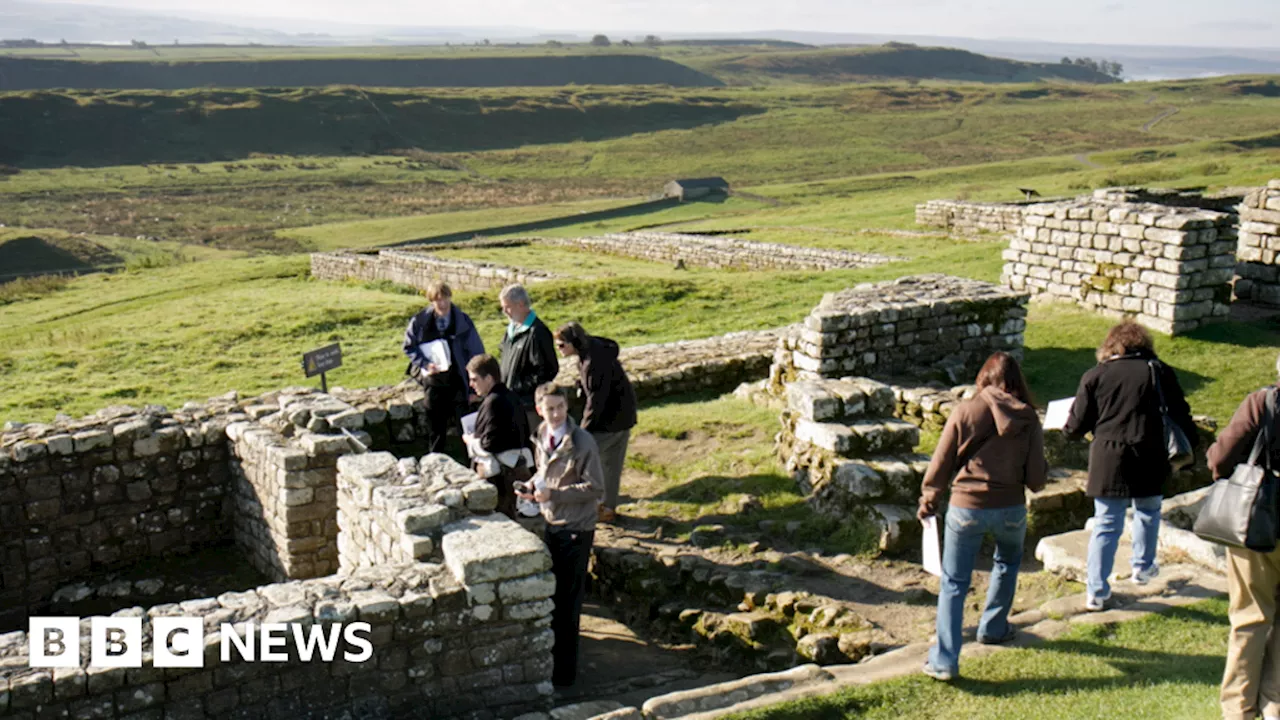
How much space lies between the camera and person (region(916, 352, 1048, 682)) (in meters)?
7.09

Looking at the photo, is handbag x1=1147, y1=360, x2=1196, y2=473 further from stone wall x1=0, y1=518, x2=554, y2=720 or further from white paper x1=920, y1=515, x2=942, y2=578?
stone wall x1=0, y1=518, x2=554, y2=720

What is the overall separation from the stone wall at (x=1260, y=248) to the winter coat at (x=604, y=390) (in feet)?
40.0

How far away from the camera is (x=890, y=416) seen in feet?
38.1

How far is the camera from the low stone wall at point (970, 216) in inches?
1196

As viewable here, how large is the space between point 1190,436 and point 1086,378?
0.80 meters

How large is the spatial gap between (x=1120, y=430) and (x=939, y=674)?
7.42 feet

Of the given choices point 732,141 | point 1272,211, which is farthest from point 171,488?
point 732,141

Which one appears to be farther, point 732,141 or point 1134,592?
point 732,141

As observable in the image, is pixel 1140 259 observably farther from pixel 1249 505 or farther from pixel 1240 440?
pixel 1249 505

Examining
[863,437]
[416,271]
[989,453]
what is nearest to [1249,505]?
[989,453]

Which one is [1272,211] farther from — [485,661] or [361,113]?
[361,113]

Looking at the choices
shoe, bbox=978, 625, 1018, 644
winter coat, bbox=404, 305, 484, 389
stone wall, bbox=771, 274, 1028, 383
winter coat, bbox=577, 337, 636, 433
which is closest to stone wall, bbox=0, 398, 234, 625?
winter coat, bbox=404, 305, 484, 389

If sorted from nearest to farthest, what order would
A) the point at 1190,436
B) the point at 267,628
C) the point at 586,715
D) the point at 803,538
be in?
1. the point at 267,628
2. the point at 586,715
3. the point at 1190,436
4. the point at 803,538

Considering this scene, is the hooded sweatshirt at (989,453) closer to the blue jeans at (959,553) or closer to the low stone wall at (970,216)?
the blue jeans at (959,553)
